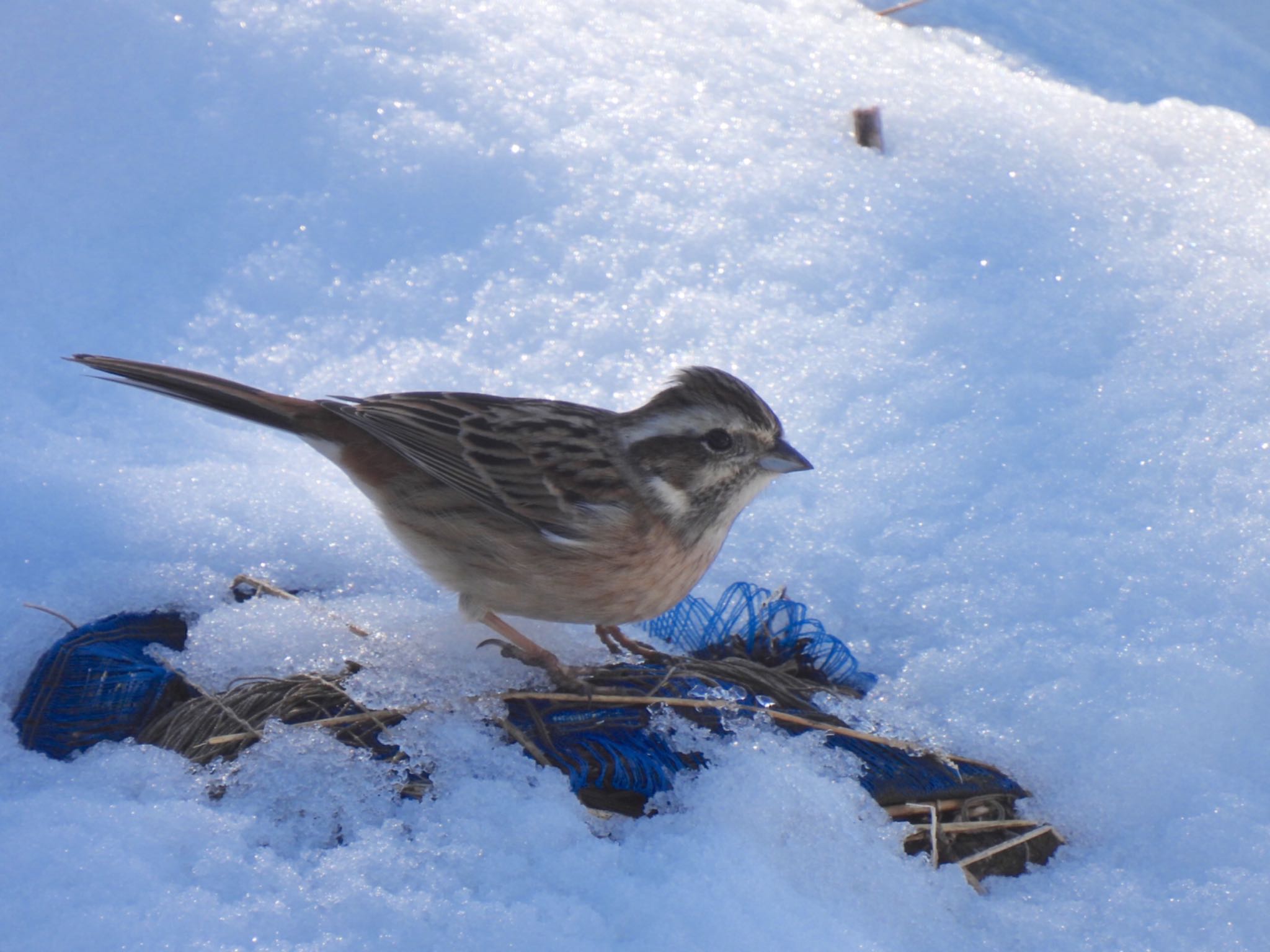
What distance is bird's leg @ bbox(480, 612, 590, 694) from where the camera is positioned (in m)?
3.45

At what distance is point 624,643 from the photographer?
3.97 meters

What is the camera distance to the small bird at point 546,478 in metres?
3.61

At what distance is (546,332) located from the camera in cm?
479

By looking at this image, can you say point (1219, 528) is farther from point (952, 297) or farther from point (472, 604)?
point (472, 604)

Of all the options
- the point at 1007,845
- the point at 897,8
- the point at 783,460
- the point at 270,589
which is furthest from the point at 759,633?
the point at 897,8

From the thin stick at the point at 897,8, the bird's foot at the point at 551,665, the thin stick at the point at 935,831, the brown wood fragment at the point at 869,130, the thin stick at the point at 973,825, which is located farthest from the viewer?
the thin stick at the point at 897,8

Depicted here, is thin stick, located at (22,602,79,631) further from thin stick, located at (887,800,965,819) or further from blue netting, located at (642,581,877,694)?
thin stick, located at (887,800,965,819)

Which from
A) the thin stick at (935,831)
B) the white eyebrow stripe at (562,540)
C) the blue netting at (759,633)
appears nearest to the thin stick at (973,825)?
the thin stick at (935,831)

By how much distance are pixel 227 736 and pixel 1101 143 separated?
512 centimetres

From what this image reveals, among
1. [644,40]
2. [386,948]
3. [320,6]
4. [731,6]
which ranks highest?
[731,6]

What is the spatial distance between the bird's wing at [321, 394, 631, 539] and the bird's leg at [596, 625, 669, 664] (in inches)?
18.8

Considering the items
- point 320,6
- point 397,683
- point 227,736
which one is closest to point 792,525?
point 397,683

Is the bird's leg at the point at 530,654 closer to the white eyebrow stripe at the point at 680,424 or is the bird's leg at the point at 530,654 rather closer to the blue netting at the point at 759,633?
the blue netting at the point at 759,633

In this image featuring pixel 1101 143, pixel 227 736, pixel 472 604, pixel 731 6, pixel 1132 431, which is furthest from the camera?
pixel 731 6
